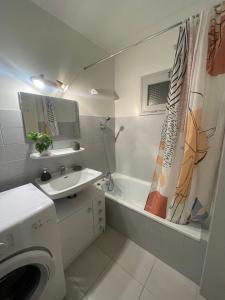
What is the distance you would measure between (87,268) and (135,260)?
463 millimetres

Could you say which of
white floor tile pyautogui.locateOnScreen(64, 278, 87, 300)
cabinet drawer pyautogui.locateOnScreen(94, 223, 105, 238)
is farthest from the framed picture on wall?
white floor tile pyautogui.locateOnScreen(64, 278, 87, 300)

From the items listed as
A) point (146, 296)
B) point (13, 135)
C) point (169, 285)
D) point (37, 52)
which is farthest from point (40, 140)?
point (169, 285)

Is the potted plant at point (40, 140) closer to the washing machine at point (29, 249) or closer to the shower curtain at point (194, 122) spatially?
the washing machine at point (29, 249)

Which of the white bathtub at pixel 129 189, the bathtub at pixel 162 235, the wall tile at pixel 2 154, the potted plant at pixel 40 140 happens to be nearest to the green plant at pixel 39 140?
the potted plant at pixel 40 140

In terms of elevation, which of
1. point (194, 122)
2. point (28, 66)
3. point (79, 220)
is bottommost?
point (79, 220)

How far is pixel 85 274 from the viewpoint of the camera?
1.18 metres

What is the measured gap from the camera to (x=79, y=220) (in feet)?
4.12

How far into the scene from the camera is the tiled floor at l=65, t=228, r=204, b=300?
104 cm

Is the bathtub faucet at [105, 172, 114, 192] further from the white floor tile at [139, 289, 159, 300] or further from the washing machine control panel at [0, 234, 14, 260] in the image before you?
the washing machine control panel at [0, 234, 14, 260]

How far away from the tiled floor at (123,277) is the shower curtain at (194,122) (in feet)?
1.57

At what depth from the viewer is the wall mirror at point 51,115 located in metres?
1.24

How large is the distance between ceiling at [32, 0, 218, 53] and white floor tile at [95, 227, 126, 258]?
94.1 inches

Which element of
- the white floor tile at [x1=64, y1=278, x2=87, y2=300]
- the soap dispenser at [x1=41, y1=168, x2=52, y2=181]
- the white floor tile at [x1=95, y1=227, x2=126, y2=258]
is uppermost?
the soap dispenser at [x1=41, y1=168, x2=52, y2=181]

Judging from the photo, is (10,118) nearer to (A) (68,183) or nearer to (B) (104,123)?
(A) (68,183)
